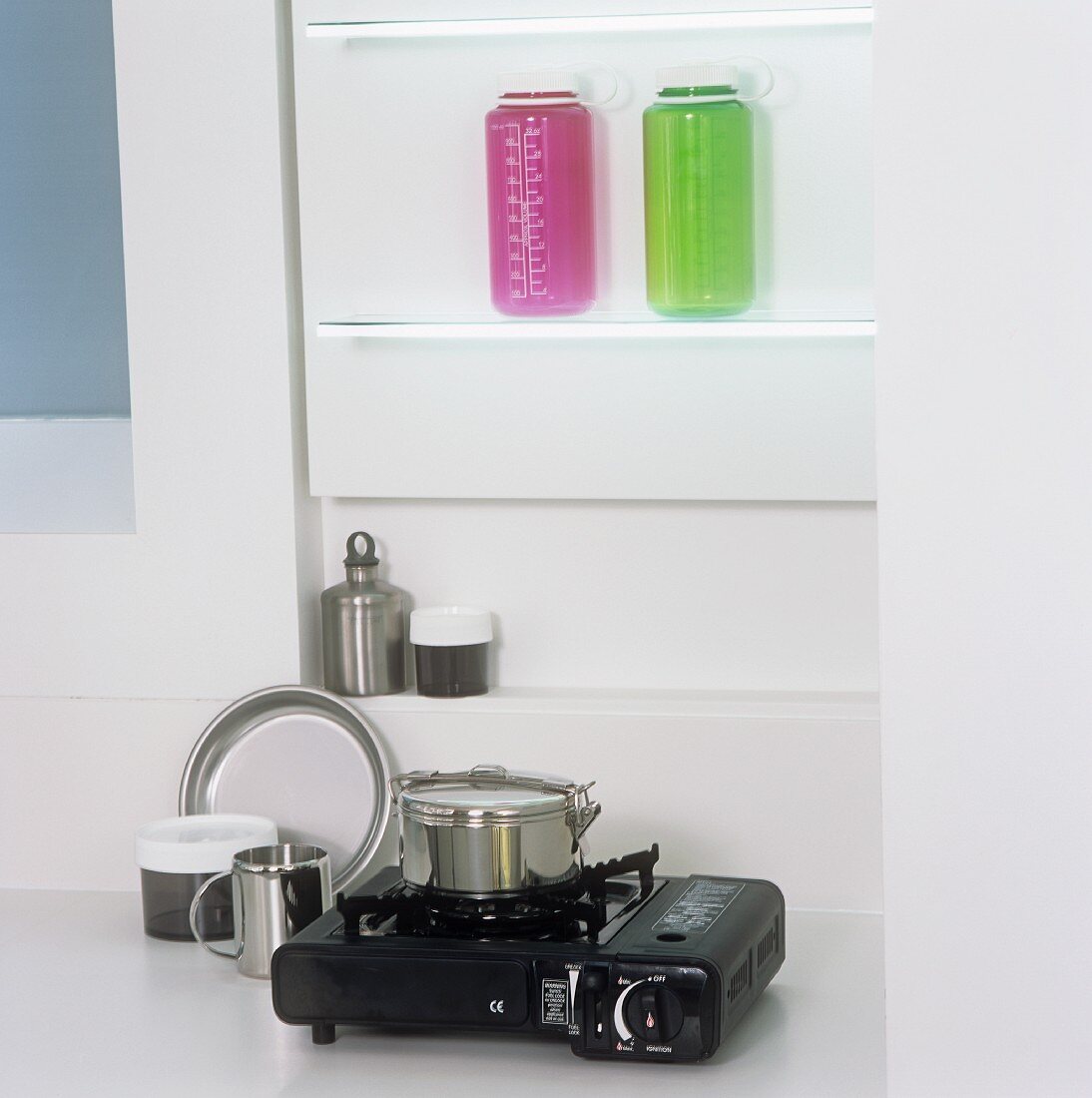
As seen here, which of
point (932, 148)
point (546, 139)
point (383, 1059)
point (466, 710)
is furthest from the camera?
point (466, 710)

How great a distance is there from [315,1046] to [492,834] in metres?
0.26

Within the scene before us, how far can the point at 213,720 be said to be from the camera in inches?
73.6

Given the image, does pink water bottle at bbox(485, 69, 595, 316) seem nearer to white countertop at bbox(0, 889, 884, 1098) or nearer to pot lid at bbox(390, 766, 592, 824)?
pot lid at bbox(390, 766, 592, 824)

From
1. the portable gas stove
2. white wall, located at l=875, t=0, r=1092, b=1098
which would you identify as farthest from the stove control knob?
white wall, located at l=875, t=0, r=1092, b=1098

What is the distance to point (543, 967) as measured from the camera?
137 centimetres

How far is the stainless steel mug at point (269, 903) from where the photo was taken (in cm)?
159

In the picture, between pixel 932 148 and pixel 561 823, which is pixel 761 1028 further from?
pixel 932 148

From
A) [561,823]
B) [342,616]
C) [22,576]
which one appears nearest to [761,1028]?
[561,823]

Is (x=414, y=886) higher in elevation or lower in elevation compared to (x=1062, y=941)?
lower

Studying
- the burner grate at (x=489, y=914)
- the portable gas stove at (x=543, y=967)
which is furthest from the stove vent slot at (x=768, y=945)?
the burner grate at (x=489, y=914)

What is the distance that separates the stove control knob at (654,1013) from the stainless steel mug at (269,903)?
41 cm

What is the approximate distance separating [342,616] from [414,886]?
465 mm

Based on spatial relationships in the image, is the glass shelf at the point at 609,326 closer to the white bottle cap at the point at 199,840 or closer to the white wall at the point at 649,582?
the white wall at the point at 649,582

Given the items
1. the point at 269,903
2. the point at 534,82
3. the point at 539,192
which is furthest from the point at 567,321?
the point at 269,903
